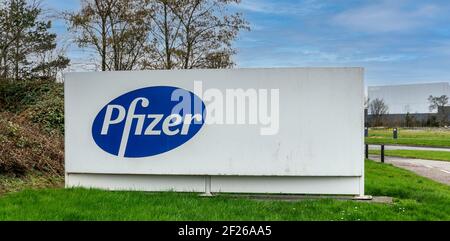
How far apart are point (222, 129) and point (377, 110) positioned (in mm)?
73915

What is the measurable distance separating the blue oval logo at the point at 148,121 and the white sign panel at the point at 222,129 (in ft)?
0.05

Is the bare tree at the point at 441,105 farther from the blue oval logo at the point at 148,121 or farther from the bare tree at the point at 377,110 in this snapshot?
the blue oval logo at the point at 148,121

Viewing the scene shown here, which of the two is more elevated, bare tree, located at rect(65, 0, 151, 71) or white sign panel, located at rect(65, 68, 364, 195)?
bare tree, located at rect(65, 0, 151, 71)

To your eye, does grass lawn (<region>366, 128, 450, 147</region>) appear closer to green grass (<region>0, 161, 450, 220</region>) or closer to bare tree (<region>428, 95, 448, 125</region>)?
bare tree (<region>428, 95, 448, 125</region>)

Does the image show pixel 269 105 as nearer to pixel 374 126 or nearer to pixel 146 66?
pixel 146 66

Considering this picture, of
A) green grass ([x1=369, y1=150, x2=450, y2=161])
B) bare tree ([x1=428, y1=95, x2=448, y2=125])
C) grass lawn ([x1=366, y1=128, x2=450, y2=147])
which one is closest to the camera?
green grass ([x1=369, y1=150, x2=450, y2=161])

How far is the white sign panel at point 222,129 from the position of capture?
7621 millimetres

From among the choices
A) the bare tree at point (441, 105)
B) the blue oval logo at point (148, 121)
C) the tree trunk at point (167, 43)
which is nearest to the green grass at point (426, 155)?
the tree trunk at point (167, 43)

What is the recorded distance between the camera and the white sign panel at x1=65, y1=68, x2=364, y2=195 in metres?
7.62

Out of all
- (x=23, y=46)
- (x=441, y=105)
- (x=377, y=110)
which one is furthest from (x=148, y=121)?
(x=441, y=105)

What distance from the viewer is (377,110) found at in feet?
255

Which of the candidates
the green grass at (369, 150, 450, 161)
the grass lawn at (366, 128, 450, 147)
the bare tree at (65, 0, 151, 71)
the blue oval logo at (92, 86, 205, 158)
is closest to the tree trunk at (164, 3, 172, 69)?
the bare tree at (65, 0, 151, 71)

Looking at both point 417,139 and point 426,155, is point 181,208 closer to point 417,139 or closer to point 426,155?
point 426,155

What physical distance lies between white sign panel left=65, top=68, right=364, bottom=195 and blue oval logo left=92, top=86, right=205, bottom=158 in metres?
0.02
